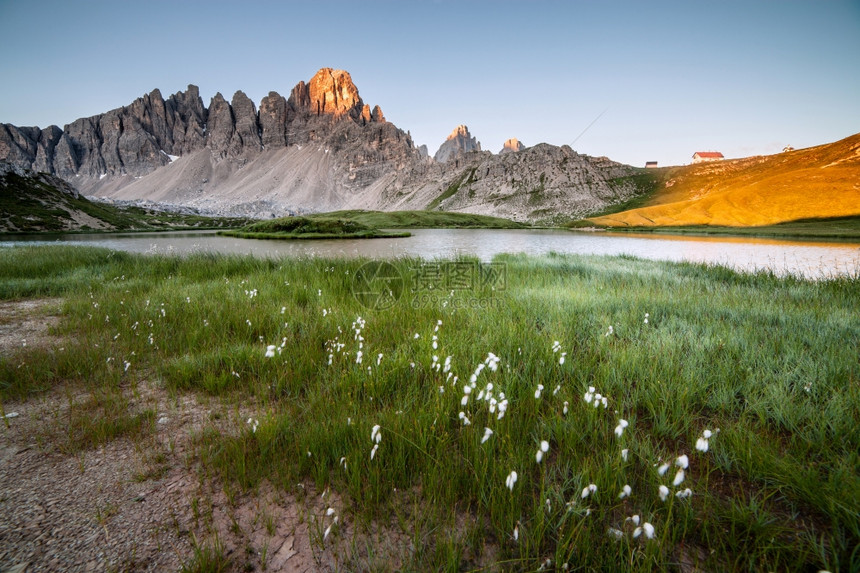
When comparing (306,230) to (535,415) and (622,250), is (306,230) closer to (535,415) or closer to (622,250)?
(622,250)

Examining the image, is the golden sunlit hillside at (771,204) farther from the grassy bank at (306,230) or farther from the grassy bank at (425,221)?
the grassy bank at (306,230)

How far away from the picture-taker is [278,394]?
4008mm

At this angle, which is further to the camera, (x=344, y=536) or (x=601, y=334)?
(x=601, y=334)

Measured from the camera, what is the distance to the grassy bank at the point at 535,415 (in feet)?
6.70

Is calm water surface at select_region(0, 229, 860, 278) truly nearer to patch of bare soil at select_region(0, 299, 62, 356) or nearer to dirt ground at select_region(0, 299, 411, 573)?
patch of bare soil at select_region(0, 299, 62, 356)

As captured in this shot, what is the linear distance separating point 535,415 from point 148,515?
3.22m

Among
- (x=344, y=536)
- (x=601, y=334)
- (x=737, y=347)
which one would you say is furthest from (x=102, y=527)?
(x=737, y=347)

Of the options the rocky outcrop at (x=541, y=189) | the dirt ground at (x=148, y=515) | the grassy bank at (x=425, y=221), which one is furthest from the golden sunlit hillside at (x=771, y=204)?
the dirt ground at (x=148, y=515)

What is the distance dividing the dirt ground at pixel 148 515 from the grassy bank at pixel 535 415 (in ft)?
0.63

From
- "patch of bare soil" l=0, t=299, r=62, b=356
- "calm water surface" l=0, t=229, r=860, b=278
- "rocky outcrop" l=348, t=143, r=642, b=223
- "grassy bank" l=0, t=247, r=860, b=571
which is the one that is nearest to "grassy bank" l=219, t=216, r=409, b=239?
"calm water surface" l=0, t=229, r=860, b=278

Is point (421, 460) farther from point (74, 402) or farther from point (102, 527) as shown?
point (74, 402)

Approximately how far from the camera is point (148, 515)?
7.73 feet

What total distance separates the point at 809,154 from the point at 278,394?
Result: 237m

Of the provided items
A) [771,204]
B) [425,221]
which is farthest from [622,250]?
[425,221]
